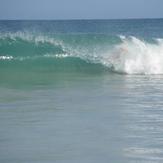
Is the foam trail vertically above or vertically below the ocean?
above

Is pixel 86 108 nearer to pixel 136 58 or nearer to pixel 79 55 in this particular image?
pixel 136 58

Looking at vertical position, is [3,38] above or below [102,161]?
above

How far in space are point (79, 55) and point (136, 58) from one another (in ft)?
14.6

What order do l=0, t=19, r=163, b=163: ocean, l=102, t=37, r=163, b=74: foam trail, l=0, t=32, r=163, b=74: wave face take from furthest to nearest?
l=0, t=32, r=163, b=74: wave face → l=102, t=37, r=163, b=74: foam trail → l=0, t=19, r=163, b=163: ocean

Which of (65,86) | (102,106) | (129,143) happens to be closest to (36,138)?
(129,143)

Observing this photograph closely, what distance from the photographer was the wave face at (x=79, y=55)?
17406 millimetres

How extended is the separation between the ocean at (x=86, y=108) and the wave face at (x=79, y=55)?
0.10 feet

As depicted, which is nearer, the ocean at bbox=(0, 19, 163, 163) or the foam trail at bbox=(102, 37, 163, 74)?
the ocean at bbox=(0, 19, 163, 163)

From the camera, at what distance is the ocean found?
7.64 meters

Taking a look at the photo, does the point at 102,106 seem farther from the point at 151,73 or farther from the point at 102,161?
the point at 151,73

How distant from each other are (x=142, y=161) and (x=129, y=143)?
846 millimetres

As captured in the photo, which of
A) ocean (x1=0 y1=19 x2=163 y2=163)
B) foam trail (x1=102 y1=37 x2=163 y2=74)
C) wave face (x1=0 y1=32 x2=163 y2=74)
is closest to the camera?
ocean (x1=0 y1=19 x2=163 y2=163)

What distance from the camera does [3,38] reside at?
85.3 ft

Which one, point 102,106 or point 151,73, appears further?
point 151,73
